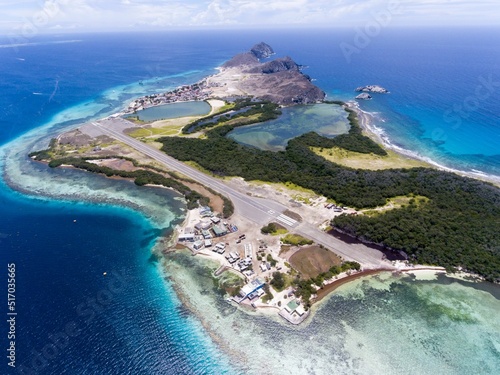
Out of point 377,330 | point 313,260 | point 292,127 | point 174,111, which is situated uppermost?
point 174,111

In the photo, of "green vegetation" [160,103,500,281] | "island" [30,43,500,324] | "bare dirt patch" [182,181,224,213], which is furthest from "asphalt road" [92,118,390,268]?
"green vegetation" [160,103,500,281]

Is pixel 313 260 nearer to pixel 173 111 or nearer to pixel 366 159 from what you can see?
pixel 366 159

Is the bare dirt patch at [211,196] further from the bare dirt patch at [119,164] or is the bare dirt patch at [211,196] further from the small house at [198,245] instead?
the bare dirt patch at [119,164]

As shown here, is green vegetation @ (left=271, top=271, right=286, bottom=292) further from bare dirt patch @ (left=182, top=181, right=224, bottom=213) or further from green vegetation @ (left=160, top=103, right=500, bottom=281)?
bare dirt patch @ (left=182, top=181, right=224, bottom=213)

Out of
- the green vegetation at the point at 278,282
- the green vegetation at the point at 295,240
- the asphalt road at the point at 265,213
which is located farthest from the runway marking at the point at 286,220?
the green vegetation at the point at 278,282

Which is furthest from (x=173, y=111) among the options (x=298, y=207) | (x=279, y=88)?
(x=298, y=207)

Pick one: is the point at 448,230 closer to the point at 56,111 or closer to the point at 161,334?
the point at 161,334
